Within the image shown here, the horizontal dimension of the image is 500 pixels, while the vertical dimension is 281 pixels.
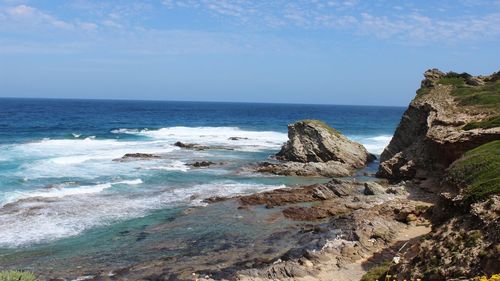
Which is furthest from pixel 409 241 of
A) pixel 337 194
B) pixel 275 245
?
pixel 337 194

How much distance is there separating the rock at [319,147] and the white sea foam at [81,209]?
11450 mm

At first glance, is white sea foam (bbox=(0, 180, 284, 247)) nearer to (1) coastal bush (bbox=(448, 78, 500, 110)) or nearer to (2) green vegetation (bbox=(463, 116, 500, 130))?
(2) green vegetation (bbox=(463, 116, 500, 130))

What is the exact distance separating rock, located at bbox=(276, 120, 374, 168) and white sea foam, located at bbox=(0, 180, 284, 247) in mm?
11450

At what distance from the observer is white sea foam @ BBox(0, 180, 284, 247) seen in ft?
72.7

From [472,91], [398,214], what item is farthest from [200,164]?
[398,214]

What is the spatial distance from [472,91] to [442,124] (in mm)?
7429

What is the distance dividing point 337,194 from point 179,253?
12358mm

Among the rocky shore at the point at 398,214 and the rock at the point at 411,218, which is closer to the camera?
the rocky shore at the point at 398,214

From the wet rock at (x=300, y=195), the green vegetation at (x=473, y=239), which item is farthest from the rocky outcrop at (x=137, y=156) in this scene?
the green vegetation at (x=473, y=239)

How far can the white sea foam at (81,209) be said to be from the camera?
22.2 m

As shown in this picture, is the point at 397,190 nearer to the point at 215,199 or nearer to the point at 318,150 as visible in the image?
the point at 215,199

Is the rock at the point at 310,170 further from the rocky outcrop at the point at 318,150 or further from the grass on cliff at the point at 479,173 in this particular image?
the grass on cliff at the point at 479,173

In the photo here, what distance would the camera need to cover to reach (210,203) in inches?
1099

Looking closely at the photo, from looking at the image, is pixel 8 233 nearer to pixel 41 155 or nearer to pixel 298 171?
pixel 298 171
